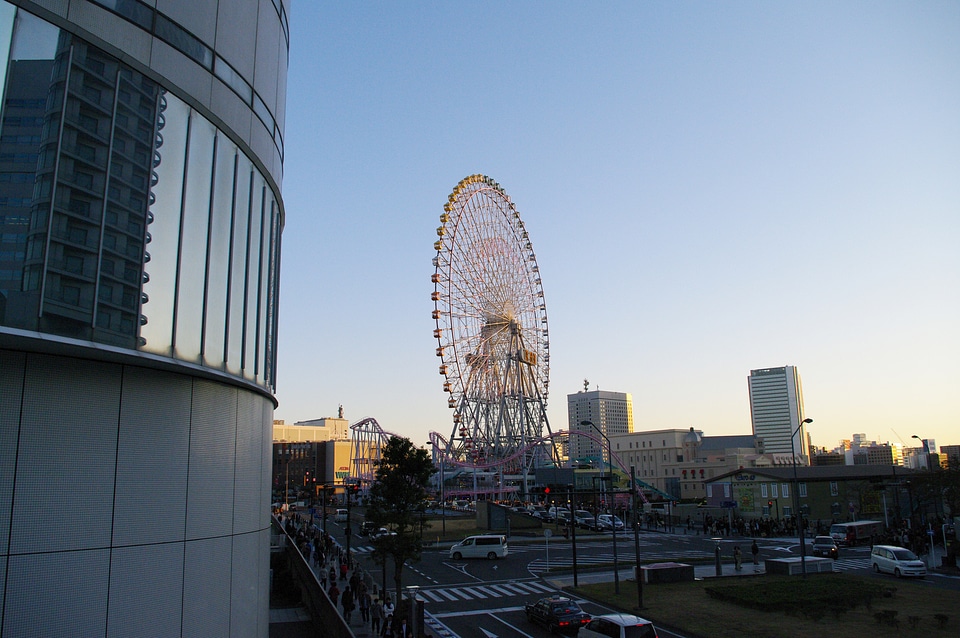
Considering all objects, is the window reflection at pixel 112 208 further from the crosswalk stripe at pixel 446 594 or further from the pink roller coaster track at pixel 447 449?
the pink roller coaster track at pixel 447 449

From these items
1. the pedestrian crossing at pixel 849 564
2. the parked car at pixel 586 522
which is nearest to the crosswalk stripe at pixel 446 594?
the pedestrian crossing at pixel 849 564

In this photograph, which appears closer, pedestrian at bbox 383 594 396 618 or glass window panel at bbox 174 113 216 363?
glass window panel at bbox 174 113 216 363

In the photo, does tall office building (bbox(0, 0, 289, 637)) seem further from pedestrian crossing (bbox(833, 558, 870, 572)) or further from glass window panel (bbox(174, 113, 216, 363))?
pedestrian crossing (bbox(833, 558, 870, 572))

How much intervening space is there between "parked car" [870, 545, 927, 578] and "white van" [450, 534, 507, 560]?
21742 mm

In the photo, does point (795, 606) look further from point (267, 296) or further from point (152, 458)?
point (152, 458)

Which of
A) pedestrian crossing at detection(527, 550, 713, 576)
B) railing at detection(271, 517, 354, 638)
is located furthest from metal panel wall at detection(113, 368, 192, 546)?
pedestrian crossing at detection(527, 550, 713, 576)

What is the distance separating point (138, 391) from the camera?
11914 millimetres

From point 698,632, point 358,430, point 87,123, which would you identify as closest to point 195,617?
point 87,123

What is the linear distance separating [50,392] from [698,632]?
2144 cm

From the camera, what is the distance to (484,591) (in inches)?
1331

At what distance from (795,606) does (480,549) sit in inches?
890

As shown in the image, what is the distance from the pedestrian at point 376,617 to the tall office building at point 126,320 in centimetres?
1071

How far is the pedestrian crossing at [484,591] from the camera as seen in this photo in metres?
32.2

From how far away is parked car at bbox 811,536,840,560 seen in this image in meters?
43.1
